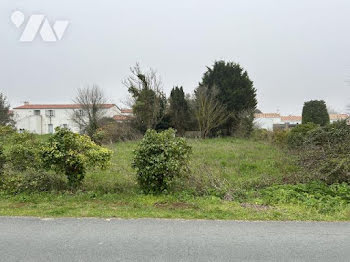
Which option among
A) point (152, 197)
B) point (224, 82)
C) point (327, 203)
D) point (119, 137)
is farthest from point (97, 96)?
point (327, 203)

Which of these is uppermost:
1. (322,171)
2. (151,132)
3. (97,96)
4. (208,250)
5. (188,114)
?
(97,96)

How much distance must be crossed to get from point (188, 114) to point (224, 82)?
5.21 metres

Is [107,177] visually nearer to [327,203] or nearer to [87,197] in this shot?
[87,197]

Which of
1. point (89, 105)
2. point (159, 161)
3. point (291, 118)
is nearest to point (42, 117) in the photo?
point (89, 105)

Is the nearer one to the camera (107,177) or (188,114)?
(107,177)

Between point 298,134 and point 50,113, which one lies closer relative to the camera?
point 298,134

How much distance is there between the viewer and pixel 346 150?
7805 millimetres

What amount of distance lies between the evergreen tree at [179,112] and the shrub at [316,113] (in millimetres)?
10453

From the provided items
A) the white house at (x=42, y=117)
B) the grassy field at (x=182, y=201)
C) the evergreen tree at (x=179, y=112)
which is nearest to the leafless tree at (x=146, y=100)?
the evergreen tree at (x=179, y=112)

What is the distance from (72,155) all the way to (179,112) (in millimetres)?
A: 18958

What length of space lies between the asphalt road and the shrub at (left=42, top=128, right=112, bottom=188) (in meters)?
1.89

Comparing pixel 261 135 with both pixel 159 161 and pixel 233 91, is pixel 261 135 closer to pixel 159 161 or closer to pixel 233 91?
pixel 233 91

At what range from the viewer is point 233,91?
26.2 meters

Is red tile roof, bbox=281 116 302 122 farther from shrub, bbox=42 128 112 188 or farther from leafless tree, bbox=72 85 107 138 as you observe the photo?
shrub, bbox=42 128 112 188
